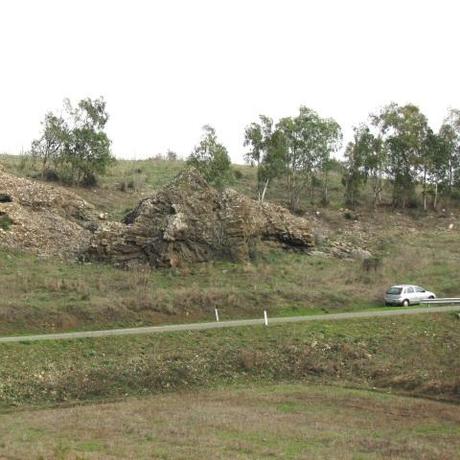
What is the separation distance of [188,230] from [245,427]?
30.2m

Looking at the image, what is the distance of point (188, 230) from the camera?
49844mm

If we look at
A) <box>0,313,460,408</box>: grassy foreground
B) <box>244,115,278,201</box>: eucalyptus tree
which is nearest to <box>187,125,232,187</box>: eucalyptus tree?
<box>244,115,278,201</box>: eucalyptus tree

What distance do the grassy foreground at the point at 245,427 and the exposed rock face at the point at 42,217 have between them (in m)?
26.1

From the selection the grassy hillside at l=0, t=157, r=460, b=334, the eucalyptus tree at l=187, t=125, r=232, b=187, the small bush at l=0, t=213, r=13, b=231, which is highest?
the eucalyptus tree at l=187, t=125, r=232, b=187

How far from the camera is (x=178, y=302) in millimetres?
39594

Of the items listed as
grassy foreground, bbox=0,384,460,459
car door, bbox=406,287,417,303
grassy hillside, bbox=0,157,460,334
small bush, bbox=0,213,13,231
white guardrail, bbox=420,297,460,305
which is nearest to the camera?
grassy foreground, bbox=0,384,460,459

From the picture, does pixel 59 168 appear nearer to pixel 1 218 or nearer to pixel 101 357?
pixel 1 218

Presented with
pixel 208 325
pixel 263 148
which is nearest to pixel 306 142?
pixel 263 148

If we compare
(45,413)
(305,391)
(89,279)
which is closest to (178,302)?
(89,279)

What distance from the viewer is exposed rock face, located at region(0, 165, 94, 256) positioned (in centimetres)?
4947

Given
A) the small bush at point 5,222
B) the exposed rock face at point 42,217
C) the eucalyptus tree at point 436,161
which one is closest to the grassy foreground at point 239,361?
the exposed rock face at point 42,217

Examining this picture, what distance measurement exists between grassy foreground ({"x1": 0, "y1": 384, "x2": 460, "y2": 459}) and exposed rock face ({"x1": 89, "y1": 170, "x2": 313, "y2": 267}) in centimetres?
2229

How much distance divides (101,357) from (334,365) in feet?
35.7

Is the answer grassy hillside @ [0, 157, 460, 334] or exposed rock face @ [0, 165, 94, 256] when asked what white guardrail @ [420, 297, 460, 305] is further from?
exposed rock face @ [0, 165, 94, 256]
